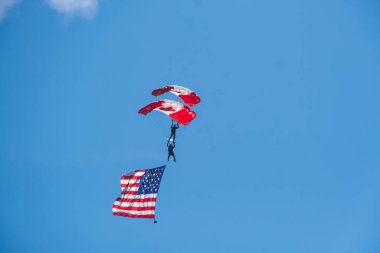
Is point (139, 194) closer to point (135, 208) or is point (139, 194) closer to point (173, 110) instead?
point (135, 208)

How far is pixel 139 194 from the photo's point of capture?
1722 inches

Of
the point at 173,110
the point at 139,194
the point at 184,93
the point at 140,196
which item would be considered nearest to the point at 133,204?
the point at 140,196

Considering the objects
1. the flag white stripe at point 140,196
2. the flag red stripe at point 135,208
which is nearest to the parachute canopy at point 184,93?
the flag white stripe at point 140,196

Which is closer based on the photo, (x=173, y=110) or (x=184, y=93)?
(x=184, y=93)

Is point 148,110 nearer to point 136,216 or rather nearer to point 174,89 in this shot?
point 174,89

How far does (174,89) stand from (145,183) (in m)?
8.00

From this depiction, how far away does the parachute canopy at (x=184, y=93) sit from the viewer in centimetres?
4188

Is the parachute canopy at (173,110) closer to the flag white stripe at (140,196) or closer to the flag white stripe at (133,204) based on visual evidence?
the flag white stripe at (140,196)

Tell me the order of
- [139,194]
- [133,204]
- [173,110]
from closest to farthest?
[173,110], [133,204], [139,194]

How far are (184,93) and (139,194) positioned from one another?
29.1ft

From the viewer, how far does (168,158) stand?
42656 millimetres

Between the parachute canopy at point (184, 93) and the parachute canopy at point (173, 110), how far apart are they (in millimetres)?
783

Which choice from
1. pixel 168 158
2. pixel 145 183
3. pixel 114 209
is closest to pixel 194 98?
pixel 168 158

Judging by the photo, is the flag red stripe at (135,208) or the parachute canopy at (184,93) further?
the flag red stripe at (135,208)
